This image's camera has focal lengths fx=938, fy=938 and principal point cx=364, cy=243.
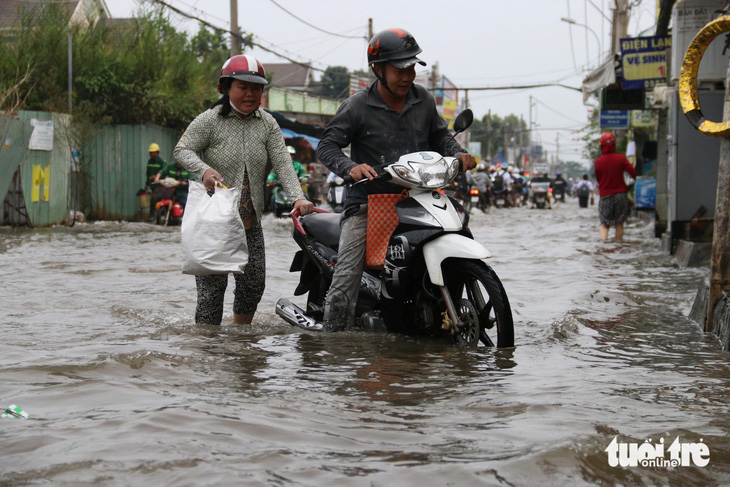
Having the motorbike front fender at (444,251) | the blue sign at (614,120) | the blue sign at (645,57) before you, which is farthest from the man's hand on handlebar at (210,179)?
the blue sign at (614,120)

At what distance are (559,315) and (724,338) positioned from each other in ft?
5.18

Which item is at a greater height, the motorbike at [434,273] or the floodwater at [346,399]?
the motorbike at [434,273]

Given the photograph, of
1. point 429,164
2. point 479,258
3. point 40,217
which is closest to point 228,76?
point 429,164

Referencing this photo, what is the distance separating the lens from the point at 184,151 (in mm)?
5273

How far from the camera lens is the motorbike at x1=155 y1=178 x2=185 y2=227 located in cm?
1777

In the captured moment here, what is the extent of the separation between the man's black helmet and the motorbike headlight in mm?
555

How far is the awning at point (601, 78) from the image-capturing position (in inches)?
603

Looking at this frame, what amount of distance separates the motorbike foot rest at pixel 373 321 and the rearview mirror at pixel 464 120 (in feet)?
3.66

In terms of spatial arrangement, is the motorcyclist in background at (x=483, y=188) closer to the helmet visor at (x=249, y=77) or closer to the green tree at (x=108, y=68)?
the green tree at (x=108, y=68)

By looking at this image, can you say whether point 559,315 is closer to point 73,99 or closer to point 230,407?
point 230,407

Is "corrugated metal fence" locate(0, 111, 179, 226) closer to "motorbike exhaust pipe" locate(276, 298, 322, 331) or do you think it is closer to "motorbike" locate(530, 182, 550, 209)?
"motorbike exhaust pipe" locate(276, 298, 322, 331)

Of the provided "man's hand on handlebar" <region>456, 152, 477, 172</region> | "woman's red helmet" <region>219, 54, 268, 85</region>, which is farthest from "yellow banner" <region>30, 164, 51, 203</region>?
"man's hand on handlebar" <region>456, 152, 477, 172</region>

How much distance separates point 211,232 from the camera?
16.9 ft

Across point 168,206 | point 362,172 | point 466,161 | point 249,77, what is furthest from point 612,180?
point 362,172
